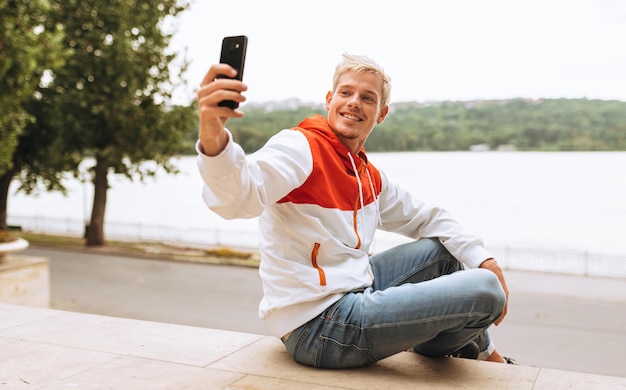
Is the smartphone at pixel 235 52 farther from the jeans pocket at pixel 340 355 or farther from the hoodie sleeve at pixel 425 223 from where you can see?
the hoodie sleeve at pixel 425 223

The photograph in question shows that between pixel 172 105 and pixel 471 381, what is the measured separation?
16.4m

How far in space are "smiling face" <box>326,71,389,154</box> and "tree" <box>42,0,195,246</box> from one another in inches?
584

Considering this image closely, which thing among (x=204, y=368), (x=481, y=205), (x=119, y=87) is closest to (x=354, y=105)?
(x=204, y=368)

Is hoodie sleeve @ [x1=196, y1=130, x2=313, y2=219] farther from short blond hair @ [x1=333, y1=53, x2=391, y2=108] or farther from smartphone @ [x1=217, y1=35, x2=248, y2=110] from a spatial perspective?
short blond hair @ [x1=333, y1=53, x2=391, y2=108]

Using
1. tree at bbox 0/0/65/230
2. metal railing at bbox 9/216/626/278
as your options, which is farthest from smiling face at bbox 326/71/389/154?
metal railing at bbox 9/216/626/278

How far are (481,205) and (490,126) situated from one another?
6226 mm

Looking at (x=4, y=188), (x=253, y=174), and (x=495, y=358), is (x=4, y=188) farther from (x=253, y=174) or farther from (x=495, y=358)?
(x=253, y=174)

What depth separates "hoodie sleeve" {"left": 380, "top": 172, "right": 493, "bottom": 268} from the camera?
245 centimetres

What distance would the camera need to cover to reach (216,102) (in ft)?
5.16

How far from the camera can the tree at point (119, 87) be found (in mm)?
16156

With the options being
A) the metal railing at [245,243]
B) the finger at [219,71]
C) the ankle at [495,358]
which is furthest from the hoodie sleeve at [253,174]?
the metal railing at [245,243]

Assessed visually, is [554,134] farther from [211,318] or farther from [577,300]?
[211,318]

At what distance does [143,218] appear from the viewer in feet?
130

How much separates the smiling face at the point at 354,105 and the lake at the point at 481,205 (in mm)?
16386
